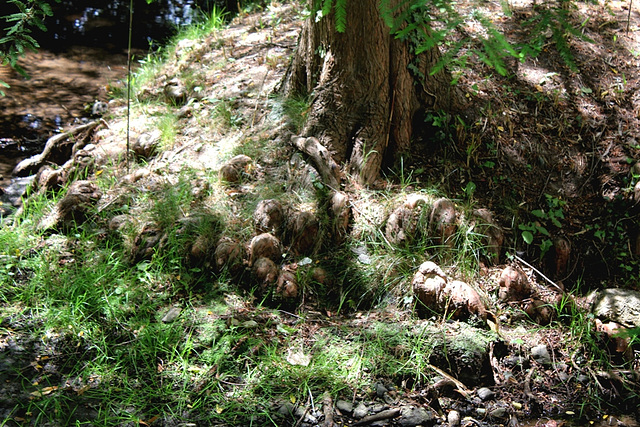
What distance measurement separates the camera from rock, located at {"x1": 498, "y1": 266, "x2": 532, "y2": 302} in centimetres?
356

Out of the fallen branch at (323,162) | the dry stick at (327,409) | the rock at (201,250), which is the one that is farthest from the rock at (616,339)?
the rock at (201,250)

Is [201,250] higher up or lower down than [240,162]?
lower down

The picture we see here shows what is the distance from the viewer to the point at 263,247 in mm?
3588

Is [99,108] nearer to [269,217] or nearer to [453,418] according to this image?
[269,217]

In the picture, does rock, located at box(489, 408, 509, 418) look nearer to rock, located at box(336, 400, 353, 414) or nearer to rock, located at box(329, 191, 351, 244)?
rock, located at box(336, 400, 353, 414)

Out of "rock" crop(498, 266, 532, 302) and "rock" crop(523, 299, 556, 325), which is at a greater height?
"rock" crop(498, 266, 532, 302)

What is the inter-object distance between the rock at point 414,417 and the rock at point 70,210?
2613mm

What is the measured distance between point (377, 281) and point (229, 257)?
0.98 m

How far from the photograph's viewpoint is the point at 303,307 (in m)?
3.50

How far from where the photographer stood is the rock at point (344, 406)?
2939 mm

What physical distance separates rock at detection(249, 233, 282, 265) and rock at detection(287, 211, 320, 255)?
A: 5.8 inches

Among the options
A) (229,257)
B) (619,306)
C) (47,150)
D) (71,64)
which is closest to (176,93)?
(47,150)

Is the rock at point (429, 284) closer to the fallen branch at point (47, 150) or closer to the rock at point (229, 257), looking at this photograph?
the rock at point (229, 257)

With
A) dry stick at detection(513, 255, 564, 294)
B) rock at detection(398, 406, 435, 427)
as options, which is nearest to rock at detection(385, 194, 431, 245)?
dry stick at detection(513, 255, 564, 294)
